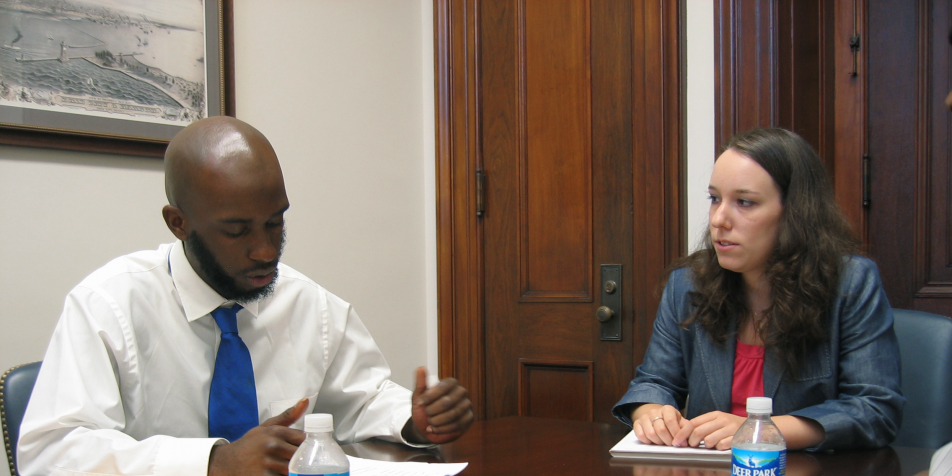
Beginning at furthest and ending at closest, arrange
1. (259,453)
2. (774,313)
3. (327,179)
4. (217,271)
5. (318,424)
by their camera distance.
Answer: (327,179) → (774,313) → (217,271) → (259,453) → (318,424)

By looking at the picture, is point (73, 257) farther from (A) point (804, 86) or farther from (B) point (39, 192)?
(A) point (804, 86)

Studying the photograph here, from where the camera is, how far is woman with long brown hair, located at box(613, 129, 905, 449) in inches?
62.9

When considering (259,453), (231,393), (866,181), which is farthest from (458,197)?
(259,453)

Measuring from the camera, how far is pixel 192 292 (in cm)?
146

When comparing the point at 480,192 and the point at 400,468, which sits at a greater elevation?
the point at 480,192

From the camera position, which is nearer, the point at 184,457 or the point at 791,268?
the point at 184,457

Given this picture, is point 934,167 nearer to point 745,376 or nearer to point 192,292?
point 745,376

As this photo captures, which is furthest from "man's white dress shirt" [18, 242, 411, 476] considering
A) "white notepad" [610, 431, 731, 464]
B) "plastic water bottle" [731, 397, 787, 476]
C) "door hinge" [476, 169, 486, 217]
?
"door hinge" [476, 169, 486, 217]

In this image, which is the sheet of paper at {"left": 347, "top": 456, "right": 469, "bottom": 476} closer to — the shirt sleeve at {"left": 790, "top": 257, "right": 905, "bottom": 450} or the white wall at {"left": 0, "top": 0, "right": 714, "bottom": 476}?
the shirt sleeve at {"left": 790, "top": 257, "right": 905, "bottom": 450}

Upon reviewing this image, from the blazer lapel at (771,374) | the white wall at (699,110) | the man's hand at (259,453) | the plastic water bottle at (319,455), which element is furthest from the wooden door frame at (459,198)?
the plastic water bottle at (319,455)

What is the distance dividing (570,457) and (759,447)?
1.35 ft

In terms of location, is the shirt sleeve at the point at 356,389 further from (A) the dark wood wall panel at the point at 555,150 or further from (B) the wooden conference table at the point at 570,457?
(A) the dark wood wall panel at the point at 555,150

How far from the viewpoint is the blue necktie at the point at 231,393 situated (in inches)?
54.1

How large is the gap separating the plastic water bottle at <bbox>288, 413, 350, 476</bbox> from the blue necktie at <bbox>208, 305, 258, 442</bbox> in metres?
0.42
